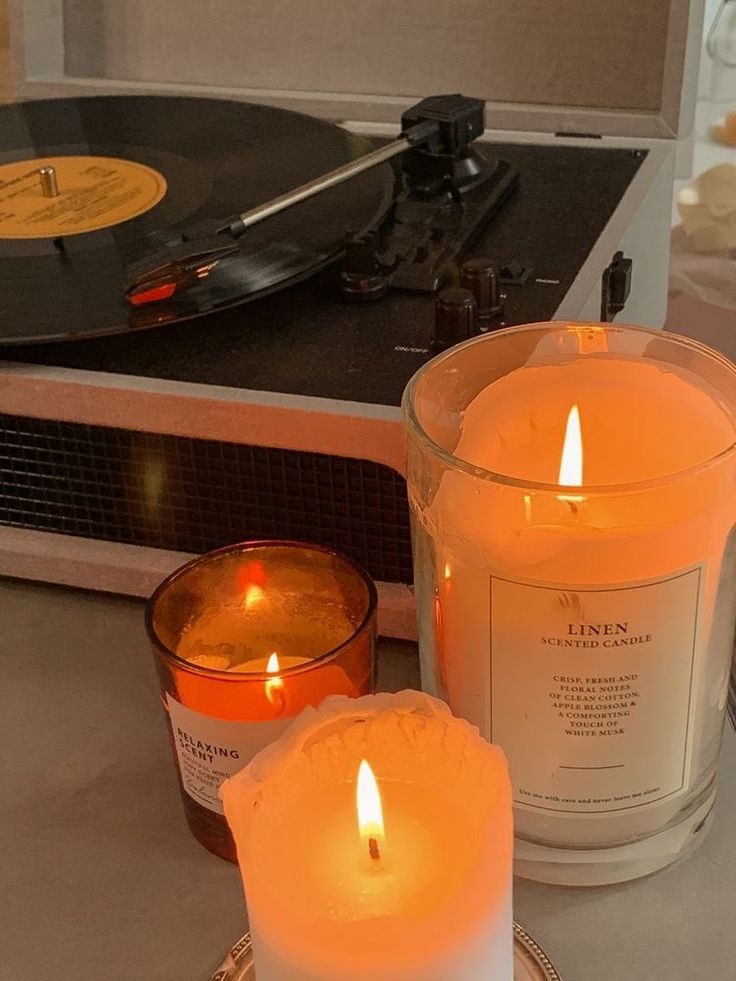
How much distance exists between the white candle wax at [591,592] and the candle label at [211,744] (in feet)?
0.28

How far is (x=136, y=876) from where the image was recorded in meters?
0.57

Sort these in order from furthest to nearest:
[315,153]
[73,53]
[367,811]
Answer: [73,53]
[315,153]
[367,811]

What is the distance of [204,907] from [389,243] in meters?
0.43

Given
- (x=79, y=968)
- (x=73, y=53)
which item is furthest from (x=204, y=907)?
(x=73, y=53)

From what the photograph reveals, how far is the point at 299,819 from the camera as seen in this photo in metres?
0.43

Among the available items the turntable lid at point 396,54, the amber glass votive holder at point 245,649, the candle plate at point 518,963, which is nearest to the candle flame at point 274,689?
the amber glass votive holder at point 245,649

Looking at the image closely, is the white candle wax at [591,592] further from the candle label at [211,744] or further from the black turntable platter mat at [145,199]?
the black turntable platter mat at [145,199]

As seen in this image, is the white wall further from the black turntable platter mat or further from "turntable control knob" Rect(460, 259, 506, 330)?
"turntable control knob" Rect(460, 259, 506, 330)

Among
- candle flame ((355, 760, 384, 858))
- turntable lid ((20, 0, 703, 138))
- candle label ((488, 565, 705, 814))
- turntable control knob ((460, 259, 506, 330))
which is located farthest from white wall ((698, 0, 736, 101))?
candle flame ((355, 760, 384, 858))

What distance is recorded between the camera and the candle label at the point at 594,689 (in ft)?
1.58

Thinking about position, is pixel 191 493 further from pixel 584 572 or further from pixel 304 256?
pixel 584 572

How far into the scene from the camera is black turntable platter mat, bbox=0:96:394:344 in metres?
0.71

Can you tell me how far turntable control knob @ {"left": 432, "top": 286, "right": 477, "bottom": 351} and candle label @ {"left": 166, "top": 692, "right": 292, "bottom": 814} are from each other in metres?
0.24

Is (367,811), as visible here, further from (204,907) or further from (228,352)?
(228,352)
